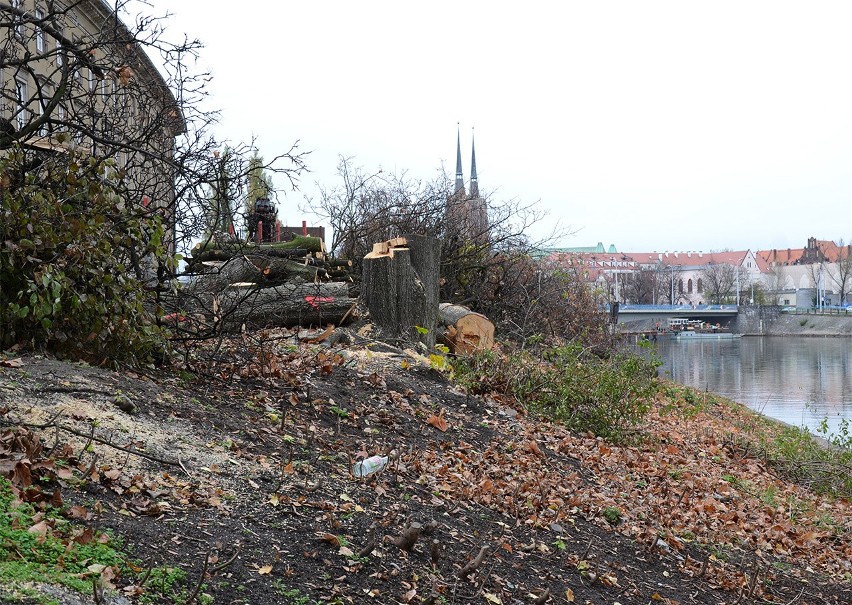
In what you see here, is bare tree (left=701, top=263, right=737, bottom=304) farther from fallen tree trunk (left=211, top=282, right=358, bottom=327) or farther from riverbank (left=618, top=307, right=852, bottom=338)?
fallen tree trunk (left=211, top=282, right=358, bottom=327)

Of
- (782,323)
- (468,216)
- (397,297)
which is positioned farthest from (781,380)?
(782,323)

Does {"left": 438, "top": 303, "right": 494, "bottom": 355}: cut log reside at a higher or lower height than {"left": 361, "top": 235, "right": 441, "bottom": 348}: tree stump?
lower

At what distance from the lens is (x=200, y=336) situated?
6930 millimetres

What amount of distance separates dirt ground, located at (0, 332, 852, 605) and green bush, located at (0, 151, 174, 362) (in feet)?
0.95

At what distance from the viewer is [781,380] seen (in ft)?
92.4

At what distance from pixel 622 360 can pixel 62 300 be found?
23.4ft

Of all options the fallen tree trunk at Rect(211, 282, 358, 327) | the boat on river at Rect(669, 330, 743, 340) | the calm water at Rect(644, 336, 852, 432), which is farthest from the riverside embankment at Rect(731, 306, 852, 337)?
the fallen tree trunk at Rect(211, 282, 358, 327)

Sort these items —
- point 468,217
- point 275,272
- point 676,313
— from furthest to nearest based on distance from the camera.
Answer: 1. point 676,313
2. point 468,217
3. point 275,272

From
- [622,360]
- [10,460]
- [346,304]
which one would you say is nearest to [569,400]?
[622,360]

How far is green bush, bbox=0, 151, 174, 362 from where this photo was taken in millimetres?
5191

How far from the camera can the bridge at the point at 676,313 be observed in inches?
2596

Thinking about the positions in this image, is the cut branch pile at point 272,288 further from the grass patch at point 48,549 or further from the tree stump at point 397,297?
the grass patch at point 48,549

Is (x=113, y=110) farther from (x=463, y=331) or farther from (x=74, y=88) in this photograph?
(x=463, y=331)

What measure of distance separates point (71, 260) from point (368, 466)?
2.36m
